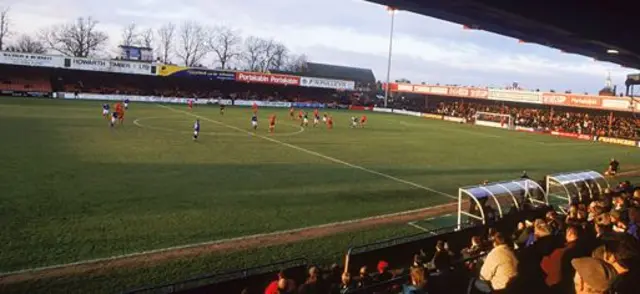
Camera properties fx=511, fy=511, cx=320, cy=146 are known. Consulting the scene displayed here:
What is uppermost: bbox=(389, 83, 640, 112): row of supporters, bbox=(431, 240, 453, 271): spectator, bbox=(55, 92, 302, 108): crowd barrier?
bbox=(389, 83, 640, 112): row of supporters

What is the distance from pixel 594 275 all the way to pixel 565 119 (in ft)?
208

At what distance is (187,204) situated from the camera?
16.2 metres

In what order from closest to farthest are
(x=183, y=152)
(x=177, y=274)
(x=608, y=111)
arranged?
(x=177, y=274)
(x=183, y=152)
(x=608, y=111)

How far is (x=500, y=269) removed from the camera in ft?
21.8

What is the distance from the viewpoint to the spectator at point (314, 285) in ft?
22.9

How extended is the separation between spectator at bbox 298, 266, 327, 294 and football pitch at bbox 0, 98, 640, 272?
6.14 meters

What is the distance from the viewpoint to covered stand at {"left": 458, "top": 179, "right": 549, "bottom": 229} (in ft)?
44.6

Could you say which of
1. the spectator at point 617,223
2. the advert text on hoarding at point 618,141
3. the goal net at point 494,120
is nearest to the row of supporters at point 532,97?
the goal net at point 494,120

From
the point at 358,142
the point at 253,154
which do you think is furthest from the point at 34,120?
the point at 358,142

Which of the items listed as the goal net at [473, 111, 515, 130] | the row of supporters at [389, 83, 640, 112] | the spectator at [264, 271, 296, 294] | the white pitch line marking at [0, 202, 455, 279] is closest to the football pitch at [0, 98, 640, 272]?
the white pitch line marking at [0, 202, 455, 279]

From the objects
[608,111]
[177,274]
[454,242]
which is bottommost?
[177,274]

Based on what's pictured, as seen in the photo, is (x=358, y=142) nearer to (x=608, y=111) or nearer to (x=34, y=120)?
(x=34, y=120)

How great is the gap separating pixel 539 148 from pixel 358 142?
602 inches

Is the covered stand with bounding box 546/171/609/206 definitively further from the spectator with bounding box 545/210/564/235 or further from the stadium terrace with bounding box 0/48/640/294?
the spectator with bounding box 545/210/564/235
